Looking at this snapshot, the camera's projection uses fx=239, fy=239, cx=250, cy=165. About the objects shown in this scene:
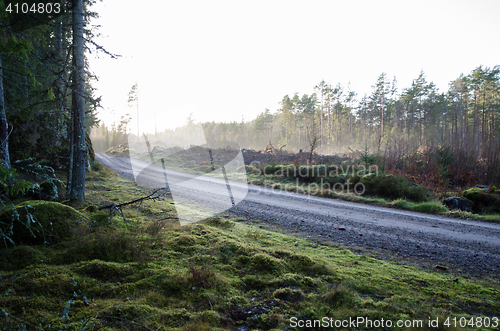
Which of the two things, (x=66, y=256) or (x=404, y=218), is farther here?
(x=404, y=218)

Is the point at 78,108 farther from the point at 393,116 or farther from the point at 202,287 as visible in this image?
the point at 393,116

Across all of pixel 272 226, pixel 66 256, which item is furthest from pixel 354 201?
pixel 66 256

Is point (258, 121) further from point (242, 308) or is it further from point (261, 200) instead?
point (242, 308)

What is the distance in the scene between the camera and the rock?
30.3ft

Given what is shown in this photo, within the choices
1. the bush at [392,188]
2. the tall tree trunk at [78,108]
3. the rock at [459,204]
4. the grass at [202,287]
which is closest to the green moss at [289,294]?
the grass at [202,287]

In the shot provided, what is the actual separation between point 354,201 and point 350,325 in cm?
906

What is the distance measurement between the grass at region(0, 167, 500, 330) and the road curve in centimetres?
83

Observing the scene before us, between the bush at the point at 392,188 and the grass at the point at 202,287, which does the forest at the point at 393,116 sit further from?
the grass at the point at 202,287

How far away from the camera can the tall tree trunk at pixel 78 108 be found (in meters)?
5.68

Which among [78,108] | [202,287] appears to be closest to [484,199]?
[202,287]

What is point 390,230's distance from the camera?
20.4 ft

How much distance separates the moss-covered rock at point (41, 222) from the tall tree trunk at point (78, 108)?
8.83 feet

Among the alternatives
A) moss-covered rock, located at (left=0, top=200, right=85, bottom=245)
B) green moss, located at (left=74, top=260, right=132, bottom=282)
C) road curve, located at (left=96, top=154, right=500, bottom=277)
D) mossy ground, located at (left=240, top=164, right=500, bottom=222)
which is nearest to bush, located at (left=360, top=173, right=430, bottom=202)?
Result: mossy ground, located at (left=240, top=164, right=500, bottom=222)

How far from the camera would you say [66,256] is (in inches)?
120
